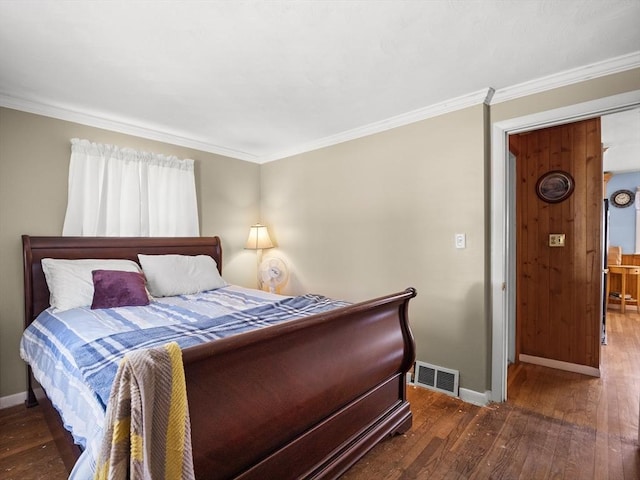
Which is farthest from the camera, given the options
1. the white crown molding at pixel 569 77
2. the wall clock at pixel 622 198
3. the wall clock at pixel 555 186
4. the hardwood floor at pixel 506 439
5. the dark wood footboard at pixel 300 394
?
the wall clock at pixel 622 198

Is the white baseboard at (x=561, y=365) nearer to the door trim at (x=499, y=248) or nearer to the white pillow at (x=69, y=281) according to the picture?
the door trim at (x=499, y=248)

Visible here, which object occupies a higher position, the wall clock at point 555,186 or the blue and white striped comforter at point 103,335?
the wall clock at point 555,186

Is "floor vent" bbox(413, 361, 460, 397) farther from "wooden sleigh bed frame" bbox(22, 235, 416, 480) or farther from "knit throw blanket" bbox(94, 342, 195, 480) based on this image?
"knit throw blanket" bbox(94, 342, 195, 480)

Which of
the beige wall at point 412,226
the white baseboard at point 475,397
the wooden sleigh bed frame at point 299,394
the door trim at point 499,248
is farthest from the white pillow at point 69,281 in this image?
the door trim at point 499,248

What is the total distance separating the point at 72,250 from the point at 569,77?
3910 mm

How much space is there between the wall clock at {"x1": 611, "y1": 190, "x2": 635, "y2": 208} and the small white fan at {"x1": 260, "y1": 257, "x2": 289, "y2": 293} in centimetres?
604

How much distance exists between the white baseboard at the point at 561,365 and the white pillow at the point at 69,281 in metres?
3.91

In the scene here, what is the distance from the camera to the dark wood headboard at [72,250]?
2469 mm

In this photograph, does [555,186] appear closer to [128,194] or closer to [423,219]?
[423,219]

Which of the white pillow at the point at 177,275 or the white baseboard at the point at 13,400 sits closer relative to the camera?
the white baseboard at the point at 13,400

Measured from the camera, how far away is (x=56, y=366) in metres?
1.67

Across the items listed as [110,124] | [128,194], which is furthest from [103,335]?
[110,124]

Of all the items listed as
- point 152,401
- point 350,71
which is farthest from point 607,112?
point 152,401

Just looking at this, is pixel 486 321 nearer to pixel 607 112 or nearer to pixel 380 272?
pixel 380 272
